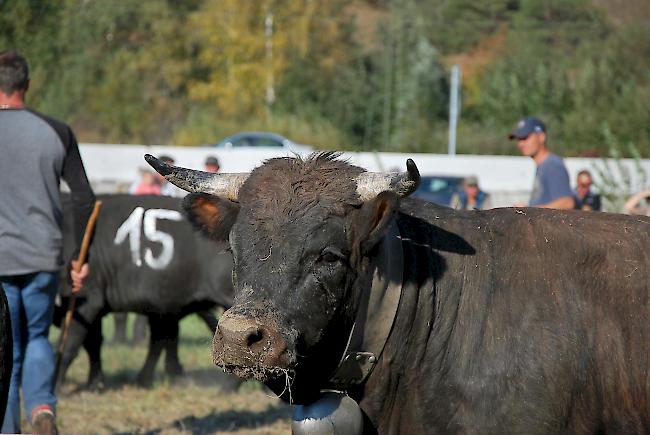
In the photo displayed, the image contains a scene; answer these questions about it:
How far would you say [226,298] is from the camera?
33.8 ft

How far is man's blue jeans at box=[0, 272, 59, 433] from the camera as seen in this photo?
20.7 feet

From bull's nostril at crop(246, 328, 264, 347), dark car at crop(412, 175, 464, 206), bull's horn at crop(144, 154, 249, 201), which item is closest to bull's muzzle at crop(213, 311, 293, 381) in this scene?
bull's nostril at crop(246, 328, 264, 347)

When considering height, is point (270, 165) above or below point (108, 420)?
above

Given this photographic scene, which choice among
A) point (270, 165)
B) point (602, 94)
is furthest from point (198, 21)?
point (270, 165)

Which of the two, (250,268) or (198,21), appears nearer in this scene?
(250,268)

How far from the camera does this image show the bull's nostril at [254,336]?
13.3 ft

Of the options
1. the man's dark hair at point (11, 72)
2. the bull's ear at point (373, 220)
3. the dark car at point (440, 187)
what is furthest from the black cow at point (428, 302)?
the dark car at point (440, 187)

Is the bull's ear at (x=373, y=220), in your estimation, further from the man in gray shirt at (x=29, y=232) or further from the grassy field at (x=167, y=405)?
the grassy field at (x=167, y=405)

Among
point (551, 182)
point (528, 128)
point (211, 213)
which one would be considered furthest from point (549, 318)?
point (528, 128)

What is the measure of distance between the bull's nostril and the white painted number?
21.6 feet

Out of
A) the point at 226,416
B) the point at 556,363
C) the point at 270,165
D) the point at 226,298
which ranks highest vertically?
the point at 270,165

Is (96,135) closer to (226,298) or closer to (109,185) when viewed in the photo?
(109,185)

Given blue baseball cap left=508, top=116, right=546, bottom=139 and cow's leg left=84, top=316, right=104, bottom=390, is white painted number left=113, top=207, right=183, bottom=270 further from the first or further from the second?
blue baseball cap left=508, top=116, right=546, bottom=139

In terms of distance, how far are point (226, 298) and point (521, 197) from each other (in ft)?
52.7
